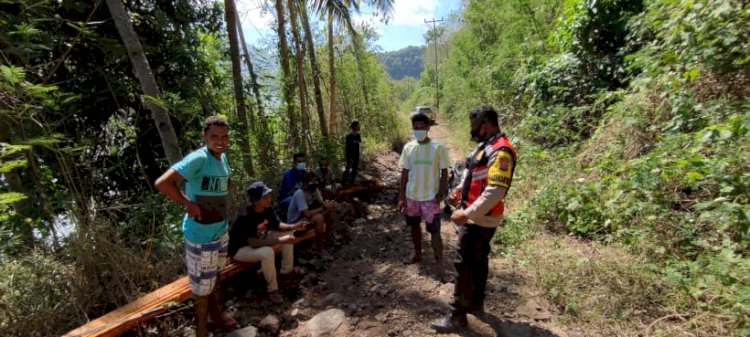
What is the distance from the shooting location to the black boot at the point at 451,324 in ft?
9.87

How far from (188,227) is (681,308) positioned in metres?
3.85

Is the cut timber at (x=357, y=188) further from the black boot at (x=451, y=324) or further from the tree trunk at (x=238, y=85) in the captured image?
the black boot at (x=451, y=324)

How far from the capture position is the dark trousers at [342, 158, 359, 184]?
8742 mm

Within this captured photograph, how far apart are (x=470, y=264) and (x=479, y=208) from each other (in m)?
0.61

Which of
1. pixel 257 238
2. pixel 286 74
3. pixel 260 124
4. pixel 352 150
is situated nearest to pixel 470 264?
pixel 257 238

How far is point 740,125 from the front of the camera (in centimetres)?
349

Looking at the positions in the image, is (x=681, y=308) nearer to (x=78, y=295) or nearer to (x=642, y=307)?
(x=642, y=307)

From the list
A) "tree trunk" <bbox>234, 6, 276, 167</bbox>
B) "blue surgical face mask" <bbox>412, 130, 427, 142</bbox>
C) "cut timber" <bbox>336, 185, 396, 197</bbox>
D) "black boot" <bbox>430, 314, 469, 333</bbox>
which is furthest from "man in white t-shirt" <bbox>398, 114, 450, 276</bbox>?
"tree trunk" <bbox>234, 6, 276, 167</bbox>

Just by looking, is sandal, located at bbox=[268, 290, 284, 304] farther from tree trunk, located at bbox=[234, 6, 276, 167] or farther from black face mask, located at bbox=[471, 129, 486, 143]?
tree trunk, located at bbox=[234, 6, 276, 167]

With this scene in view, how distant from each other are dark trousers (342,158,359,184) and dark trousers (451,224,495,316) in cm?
591

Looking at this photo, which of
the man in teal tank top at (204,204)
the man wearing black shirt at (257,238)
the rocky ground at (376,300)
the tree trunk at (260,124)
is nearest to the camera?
the man in teal tank top at (204,204)

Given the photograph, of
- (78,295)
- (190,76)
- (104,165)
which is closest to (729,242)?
(78,295)

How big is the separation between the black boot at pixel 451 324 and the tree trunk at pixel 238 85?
13.8 ft

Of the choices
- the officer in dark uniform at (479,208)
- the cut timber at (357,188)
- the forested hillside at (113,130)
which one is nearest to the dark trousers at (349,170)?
the forested hillside at (113,130)
